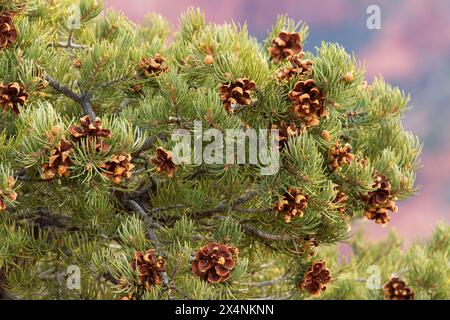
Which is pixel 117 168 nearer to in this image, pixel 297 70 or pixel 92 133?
pixel 92 133

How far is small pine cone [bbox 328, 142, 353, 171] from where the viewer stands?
1.58 m

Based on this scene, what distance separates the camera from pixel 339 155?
62.3 inches

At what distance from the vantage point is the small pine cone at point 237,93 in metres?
1.46

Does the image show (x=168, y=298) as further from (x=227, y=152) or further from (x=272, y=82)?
(x=272, y=82)

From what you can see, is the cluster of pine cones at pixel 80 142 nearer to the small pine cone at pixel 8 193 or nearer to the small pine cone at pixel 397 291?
the small pine cone at pixel 8 193

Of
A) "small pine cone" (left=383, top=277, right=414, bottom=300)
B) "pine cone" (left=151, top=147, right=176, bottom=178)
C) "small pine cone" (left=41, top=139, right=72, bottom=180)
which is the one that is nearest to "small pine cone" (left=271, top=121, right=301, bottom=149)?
"pine cone" (left=151, top=147, right=176, bottom=178)

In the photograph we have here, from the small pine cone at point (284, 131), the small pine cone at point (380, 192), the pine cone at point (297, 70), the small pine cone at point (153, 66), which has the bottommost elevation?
the small pine cone at point (380, 192)

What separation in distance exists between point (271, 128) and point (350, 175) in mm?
259

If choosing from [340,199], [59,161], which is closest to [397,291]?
[340,199]

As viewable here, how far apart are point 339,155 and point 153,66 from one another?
505 millimetres

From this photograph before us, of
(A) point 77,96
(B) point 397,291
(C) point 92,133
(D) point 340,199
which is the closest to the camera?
(C) point 92,133

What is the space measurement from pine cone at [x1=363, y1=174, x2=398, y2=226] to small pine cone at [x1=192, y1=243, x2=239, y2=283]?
0.46 m

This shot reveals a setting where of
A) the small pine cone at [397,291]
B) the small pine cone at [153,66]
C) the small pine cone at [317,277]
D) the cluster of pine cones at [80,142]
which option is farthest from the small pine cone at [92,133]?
the small pine cone at [397,291]

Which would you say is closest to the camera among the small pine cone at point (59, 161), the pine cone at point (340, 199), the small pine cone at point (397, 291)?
the small pine cone at point (59, 161)
